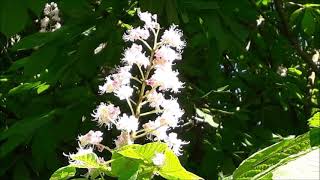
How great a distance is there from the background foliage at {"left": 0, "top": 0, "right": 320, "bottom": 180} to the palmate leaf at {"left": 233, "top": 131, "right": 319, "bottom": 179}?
0.99 meters

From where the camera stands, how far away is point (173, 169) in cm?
85

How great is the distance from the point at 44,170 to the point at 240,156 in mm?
977

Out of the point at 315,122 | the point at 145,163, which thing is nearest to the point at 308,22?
the point at 145,163

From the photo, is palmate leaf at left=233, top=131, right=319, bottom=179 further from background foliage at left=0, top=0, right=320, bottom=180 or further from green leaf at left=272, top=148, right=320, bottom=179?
background foliage at left=0, top=0, right=320, bottom=180

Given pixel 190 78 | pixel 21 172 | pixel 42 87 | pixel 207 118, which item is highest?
pixel 42 87

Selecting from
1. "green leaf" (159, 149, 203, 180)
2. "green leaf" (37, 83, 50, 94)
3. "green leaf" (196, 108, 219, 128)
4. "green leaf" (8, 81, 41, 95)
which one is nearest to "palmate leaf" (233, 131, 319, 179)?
"green leaf" (159, 149, 203, 180)

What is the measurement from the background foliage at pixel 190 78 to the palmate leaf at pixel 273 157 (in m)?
0.99

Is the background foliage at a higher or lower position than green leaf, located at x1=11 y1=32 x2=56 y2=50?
lower

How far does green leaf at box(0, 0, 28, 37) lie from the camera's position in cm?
136

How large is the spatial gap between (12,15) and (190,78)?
159 centimetres

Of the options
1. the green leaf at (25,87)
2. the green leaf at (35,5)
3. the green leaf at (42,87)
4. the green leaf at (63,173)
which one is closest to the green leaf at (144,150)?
the green leaf at (63,173)

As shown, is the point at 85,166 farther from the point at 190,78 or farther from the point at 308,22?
the point at 308,22

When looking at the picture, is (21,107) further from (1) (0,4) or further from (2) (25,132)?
(1) (0,4)

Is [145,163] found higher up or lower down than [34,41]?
higher up
